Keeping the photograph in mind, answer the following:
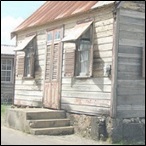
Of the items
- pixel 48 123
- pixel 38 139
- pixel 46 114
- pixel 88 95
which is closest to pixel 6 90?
pixel 46 114

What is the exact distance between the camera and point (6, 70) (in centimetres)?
2392

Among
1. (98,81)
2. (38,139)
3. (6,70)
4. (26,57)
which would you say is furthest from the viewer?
(6,70)

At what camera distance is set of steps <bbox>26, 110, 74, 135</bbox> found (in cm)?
1210

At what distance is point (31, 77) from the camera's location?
50.7 ft

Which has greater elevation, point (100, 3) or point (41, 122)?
point (100, 3)

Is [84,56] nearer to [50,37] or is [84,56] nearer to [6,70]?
[50,37]

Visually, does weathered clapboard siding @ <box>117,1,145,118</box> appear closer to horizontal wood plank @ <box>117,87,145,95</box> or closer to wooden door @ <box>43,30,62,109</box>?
horizontal wood plank @ <box>117,87,145,95</box>

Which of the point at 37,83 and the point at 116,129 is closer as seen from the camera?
the point at 116,129

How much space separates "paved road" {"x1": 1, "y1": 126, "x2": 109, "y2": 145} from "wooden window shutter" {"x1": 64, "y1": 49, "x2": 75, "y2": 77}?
7.09ft

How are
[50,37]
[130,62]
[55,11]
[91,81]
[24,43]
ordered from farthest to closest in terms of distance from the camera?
[24,43] < [55,11] < [50,37] < [91,81] < [130,62]

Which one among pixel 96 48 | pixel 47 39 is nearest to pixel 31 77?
pixel 47 39

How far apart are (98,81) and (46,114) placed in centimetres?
227

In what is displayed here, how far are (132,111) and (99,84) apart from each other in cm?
129

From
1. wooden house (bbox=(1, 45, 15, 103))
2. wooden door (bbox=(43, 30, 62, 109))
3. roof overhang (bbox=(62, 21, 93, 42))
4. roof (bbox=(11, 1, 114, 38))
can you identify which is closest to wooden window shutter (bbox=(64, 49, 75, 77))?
wooden door (bbox=(43, 30, 62, 109))
